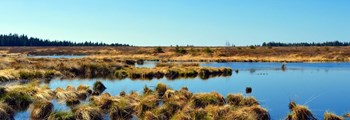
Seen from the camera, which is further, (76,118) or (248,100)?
(248,100)

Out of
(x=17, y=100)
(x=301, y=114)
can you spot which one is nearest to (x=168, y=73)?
(x=17, y=100)

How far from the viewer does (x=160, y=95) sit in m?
25.8

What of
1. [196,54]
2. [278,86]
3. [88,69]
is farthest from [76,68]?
[196,54]

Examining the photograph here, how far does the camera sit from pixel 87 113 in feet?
58.5

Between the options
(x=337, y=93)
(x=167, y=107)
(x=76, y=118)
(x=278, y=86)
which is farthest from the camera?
(x=278, y=86)

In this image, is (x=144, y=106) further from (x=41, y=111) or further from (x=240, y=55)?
(x=240, y=55)

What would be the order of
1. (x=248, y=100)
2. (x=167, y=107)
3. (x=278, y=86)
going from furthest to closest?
1. (x=278, y=86)
2. (x=248, y=100)
3. (x=167, y=107)

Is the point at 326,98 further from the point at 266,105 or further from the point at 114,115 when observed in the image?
the point at 114,115

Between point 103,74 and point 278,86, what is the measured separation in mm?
20122

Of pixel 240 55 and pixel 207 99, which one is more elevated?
pixel 207 99

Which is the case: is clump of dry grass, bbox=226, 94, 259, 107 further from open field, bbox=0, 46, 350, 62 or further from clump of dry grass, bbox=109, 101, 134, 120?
open field, bbox=0, 46, 350, 62

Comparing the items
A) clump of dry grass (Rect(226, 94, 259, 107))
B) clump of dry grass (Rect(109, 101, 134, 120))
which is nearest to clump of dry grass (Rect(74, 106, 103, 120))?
clump of dry grass (Rect(109, 101, 134, 120))

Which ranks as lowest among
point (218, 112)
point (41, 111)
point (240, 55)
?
point (240, 55)

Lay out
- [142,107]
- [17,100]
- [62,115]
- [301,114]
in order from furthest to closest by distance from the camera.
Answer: [17,100] → [142,107] → [301,114] → [62,115]
